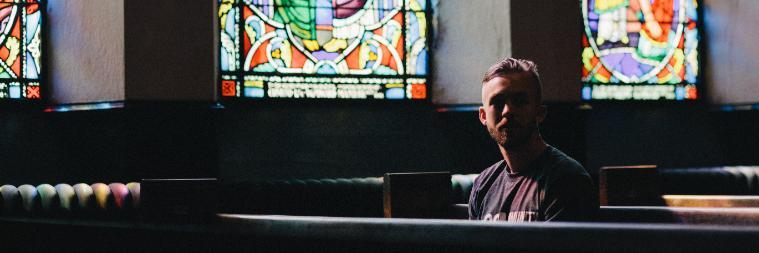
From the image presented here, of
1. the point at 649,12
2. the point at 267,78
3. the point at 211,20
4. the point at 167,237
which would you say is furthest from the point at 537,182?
the point at 649,12

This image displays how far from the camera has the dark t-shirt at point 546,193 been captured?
6.16ft

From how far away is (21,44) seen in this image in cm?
505

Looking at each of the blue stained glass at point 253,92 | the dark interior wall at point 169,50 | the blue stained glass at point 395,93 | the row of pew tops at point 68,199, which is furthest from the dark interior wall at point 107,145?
the blue stained glass at point 395,93

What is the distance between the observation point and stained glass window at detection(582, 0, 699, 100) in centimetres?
593

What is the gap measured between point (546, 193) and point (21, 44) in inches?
151

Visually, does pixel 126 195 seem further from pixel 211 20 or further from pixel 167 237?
pixel 167 237

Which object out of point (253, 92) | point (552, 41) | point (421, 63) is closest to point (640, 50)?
point (552, 41)

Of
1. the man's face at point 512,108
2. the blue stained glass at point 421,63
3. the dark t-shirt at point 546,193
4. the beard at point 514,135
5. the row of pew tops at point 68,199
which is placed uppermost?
the blue stained glass at point 421,63

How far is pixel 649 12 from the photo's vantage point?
20.0 feet

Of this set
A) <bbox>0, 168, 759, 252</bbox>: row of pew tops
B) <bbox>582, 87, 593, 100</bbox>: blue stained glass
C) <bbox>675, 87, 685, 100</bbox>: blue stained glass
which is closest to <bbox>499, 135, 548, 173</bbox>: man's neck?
<bbox>0, 168, 759, 252</bbox>: row of pew tops

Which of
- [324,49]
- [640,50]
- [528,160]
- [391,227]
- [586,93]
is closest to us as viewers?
[391,227]

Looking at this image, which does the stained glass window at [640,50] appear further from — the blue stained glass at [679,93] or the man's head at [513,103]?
the man's head at [513,103]

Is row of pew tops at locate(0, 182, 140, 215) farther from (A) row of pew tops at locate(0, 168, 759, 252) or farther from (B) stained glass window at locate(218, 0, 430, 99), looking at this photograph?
(B) stained glass window at locate(218, 0, 430, 99)

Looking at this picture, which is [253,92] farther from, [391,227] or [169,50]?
[391,227]
